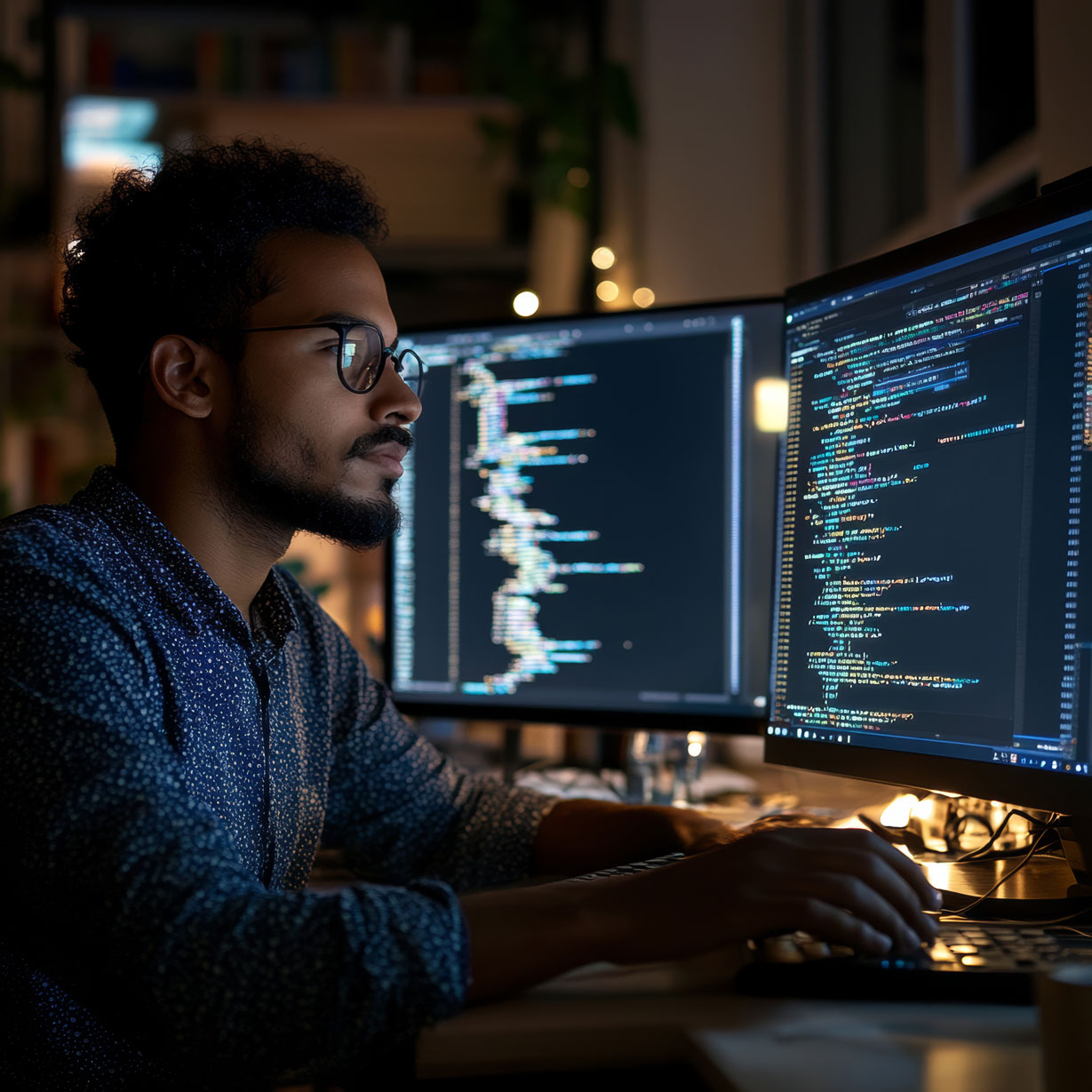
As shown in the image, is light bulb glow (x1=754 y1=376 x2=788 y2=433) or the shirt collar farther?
light bulb glow (x1=754 y1=376 x2=788 y2=433)

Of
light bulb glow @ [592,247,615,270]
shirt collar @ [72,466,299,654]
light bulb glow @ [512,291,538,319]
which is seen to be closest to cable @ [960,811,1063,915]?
shirt collar @ [72,466,299,654]

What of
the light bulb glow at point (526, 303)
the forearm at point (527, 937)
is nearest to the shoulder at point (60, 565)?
the forearm at point (527, 937)

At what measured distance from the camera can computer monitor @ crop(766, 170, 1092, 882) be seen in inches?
28.8

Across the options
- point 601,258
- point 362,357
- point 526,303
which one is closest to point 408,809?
point 362,357

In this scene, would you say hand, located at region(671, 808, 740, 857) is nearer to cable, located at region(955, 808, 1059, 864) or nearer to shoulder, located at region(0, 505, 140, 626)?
cable, located at region(955, 808, 1059, 864)

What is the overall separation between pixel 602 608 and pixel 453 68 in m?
3.09

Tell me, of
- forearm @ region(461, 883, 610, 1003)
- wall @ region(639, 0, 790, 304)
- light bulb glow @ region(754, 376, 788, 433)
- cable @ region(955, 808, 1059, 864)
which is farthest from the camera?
wall @ region(639, 0, 790, 304)

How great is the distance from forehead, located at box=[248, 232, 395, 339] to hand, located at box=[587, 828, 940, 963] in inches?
25.6

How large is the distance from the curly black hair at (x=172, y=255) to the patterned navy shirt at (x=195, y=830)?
7.2 inches

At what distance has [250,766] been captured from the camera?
0.97 meters

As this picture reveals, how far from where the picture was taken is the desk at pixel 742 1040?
520mm

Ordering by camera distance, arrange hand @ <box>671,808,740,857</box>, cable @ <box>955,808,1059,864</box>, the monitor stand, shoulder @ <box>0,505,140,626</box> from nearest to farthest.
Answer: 1. shoulder @ <box>0,505,140,626</box>
2. cable @ <box>955,808,1059,864</box>
3. hand @ <box>671,808,740,857</box>
4. the monitor stand

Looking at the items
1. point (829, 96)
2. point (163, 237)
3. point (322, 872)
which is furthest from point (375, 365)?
point (829, 96)

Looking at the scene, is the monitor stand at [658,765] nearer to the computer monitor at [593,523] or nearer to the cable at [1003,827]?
the computer monitor at [593,523]
